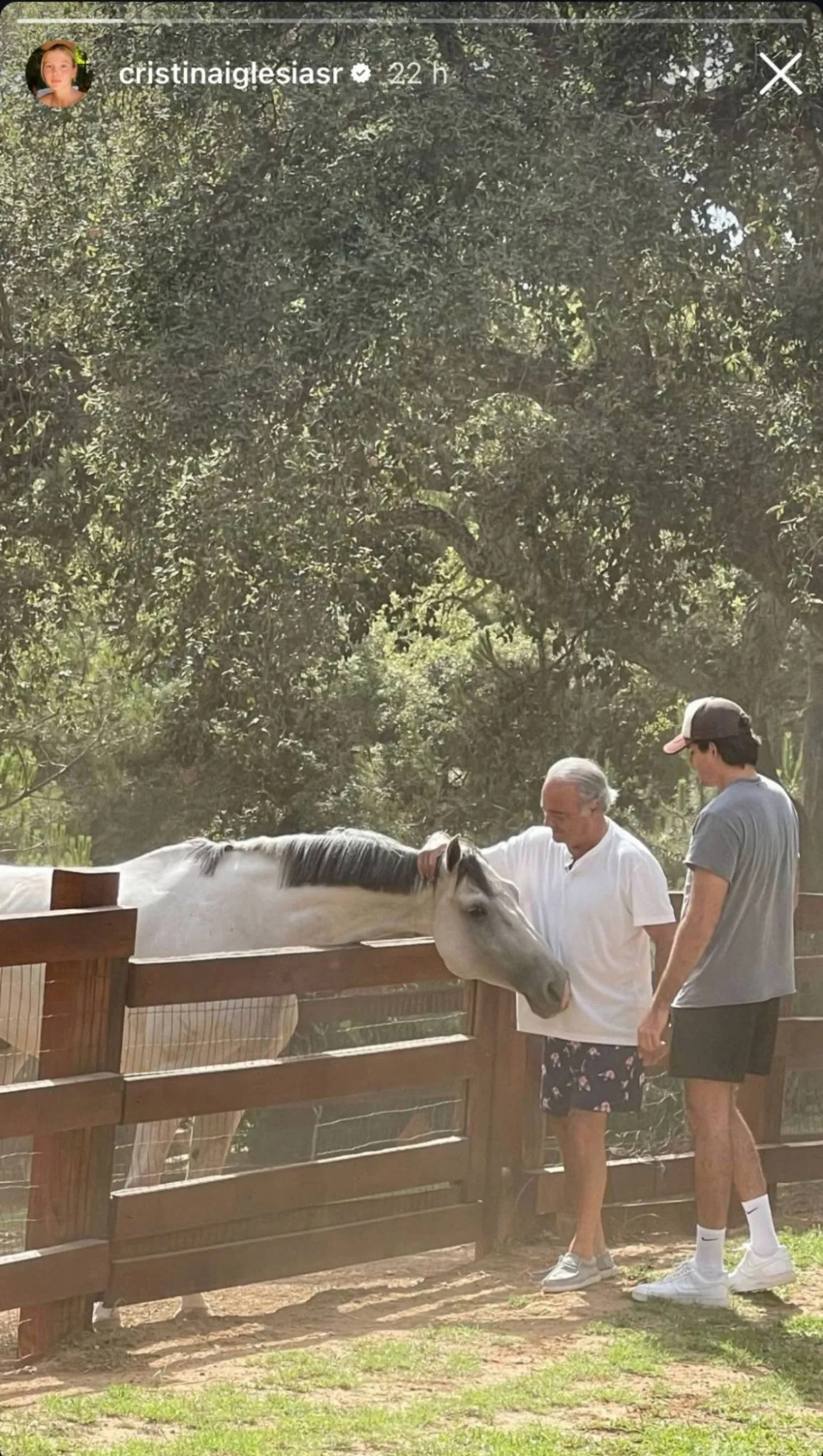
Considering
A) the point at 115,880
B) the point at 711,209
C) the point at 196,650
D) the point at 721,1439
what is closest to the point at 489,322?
the point at 711,209

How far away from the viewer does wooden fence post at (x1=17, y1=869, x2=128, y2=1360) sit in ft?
11.7

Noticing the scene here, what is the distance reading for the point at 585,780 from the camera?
13.2 ft

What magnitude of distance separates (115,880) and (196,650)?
540cm

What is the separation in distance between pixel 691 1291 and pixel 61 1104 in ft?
5.75

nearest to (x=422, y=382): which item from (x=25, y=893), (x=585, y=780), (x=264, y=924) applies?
(x=25, y=893)

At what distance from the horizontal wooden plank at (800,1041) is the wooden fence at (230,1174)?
1.69 ft

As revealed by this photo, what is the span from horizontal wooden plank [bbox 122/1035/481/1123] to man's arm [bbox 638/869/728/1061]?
0.76 meters

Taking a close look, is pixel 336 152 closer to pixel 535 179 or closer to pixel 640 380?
pixel 535 179

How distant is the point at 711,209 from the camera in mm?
8523

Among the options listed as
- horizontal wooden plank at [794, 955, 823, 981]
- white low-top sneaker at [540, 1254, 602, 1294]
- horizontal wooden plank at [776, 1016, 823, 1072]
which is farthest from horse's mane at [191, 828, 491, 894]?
horizontal wooden plank at [794, 955, 823, 981]

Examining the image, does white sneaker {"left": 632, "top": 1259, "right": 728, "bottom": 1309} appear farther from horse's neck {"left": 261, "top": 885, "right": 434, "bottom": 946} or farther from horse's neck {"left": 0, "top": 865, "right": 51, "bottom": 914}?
horse's neck {"left": 0, "top": 865, "right": 51, "bottom": 914}

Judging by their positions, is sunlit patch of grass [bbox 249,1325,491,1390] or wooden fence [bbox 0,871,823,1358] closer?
sunlit patch of grass [bbox 249,1325,491,1390]

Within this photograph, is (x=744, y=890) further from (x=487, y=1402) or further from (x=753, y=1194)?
(x=487, y=1402)

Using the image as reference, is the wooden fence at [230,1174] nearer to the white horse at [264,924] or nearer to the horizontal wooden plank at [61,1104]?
the horizontal wooden plank at [61,1104]
